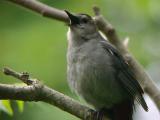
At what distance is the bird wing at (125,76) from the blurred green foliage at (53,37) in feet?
6.19

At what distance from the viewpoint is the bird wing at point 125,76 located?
6.22 meters

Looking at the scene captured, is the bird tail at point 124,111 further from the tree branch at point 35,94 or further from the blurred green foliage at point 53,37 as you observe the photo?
the blurred green foliage at point 53,37

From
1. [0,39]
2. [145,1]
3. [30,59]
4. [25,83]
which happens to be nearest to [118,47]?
[25,83]

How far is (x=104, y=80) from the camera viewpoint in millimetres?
6250

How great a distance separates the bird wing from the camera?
6219 millimetres

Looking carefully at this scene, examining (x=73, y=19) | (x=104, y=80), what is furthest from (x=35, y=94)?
(x=73, y=19)

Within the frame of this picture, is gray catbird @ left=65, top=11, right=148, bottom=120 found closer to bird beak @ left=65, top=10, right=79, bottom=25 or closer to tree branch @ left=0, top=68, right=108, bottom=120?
bird beak @ left=65, top=10, right=79, bottom=25

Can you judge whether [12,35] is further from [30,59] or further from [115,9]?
[115,9]

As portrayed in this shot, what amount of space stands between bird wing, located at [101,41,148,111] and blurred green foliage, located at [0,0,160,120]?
1.89 m

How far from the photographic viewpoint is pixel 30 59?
921cm

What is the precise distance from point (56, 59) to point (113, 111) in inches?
126

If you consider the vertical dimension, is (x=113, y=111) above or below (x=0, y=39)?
below

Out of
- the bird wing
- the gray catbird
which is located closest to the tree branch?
the gray catbird

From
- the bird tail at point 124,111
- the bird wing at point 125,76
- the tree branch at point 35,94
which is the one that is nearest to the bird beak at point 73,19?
the bird wing at point 125,76
